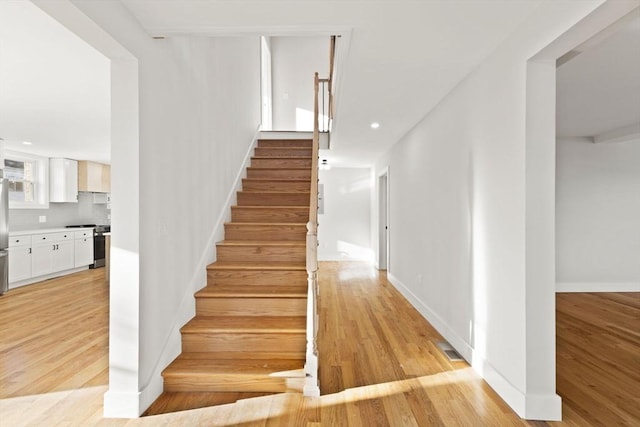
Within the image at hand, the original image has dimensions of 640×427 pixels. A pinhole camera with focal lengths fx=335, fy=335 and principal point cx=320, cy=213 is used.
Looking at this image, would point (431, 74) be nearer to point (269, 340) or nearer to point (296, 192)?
point (296, 192)

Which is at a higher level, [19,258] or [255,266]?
[255,266]

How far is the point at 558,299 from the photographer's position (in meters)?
4.72

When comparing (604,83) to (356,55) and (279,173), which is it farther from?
(279,173)

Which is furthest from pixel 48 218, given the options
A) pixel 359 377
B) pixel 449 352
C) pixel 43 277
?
pixel 449 352

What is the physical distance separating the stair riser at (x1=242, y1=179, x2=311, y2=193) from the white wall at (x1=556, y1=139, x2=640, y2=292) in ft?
13.1

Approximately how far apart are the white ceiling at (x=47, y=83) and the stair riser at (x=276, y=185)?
1.76 metres

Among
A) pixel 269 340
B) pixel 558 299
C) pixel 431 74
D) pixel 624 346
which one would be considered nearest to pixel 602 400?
pixel 624 346

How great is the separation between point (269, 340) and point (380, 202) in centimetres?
491

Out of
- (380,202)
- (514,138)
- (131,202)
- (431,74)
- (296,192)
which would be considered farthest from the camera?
(380,202)

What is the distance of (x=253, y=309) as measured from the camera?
2.71 meters

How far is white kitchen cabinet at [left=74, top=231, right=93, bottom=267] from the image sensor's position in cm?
648

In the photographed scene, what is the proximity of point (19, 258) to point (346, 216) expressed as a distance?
6.02 metres

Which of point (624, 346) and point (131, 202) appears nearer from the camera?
point (131, 202)

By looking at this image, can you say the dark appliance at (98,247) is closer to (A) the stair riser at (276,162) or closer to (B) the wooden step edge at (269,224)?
(A) the stair riser at (276,162)
